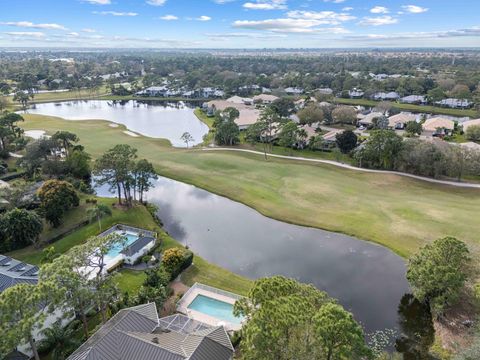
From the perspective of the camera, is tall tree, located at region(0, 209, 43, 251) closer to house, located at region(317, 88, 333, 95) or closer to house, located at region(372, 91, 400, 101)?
house, located at region(317, 88, 333, 95)

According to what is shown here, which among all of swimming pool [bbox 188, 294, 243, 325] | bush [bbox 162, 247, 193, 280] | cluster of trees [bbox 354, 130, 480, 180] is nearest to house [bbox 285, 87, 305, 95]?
cluster of trees [bbox 354, 130, 480, 180]

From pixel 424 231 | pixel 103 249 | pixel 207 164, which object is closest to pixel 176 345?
pixel 103 249

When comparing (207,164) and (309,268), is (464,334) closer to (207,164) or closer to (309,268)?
(309,268)

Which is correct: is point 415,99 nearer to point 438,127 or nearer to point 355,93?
point 355,93

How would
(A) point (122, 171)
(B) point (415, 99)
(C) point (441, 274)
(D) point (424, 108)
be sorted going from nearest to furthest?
(C) point (441, 274)
(A) point (122, 171)
(D) point (424, 108)
(B) point (415, 99)

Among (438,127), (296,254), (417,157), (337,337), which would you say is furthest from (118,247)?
(438,127)

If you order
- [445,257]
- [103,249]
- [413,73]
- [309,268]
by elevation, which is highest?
[413,73]
